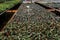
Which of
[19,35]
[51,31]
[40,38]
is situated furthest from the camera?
[51,31]

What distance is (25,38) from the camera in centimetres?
304

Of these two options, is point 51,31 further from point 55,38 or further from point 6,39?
point 6,39

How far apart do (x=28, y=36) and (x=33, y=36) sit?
0.08 metres

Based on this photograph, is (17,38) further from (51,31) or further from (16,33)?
(51,31)

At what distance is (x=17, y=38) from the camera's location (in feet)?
10.0

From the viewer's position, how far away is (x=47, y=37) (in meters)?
3.07

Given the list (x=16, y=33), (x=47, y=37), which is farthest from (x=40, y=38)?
(x=16, y=33)

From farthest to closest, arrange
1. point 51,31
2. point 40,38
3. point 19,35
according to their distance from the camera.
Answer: point 51,31
point 19,35
point 40,38

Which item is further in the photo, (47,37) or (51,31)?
(51,31)

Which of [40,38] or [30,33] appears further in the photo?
[30,33]

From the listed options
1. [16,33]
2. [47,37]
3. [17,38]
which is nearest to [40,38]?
[47,37]

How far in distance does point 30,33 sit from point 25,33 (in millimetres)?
94

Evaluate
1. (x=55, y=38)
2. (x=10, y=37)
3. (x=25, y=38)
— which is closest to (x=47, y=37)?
(x=55, y=38)

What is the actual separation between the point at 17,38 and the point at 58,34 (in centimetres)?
76
